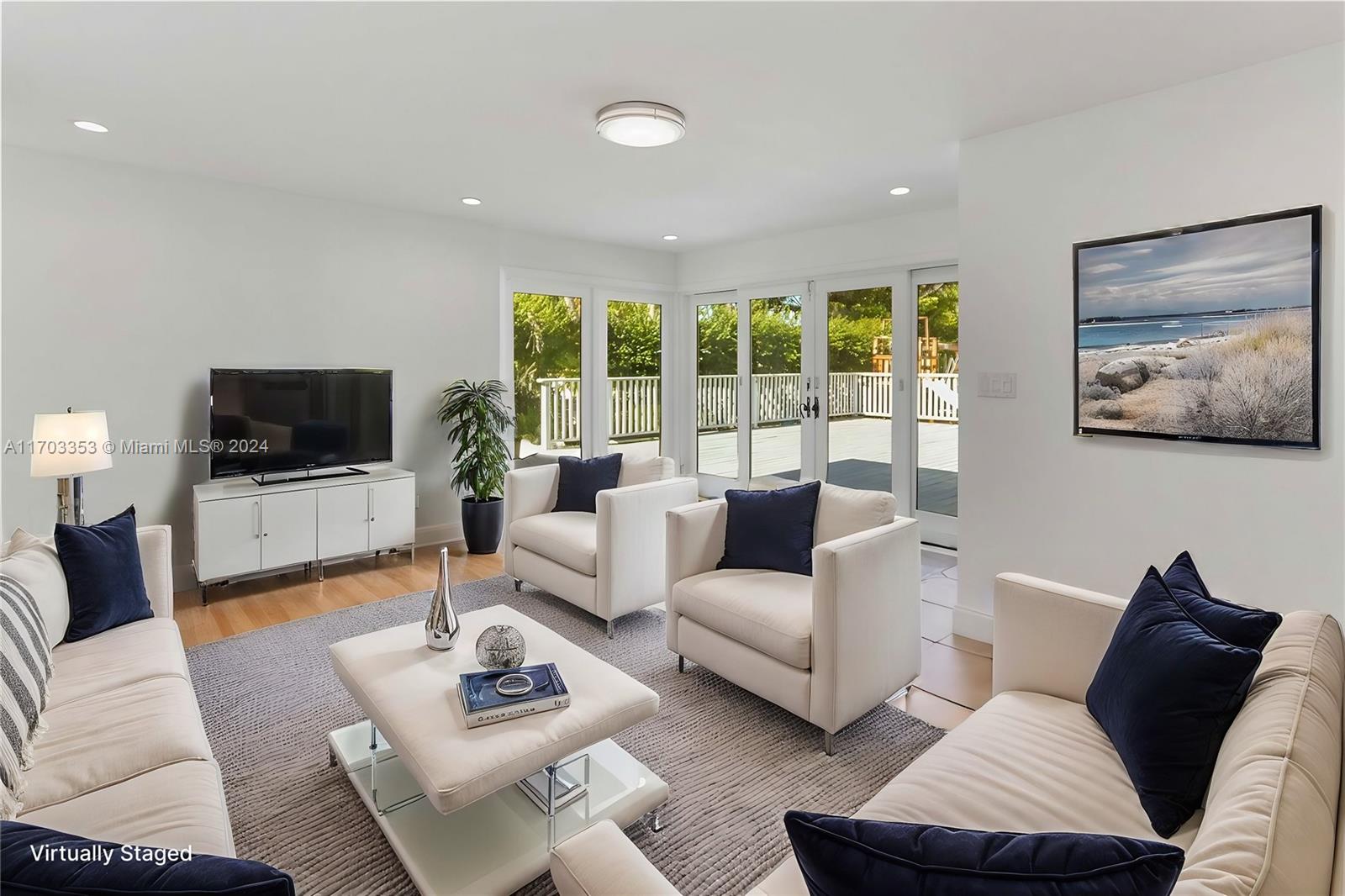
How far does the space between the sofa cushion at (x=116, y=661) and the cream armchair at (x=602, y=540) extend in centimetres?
169

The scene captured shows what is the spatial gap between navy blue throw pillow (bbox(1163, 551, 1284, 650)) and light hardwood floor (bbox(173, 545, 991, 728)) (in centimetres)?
121

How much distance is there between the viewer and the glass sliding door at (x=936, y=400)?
5.02 meters

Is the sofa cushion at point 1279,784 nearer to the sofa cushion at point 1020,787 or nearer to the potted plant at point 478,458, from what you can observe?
the sofa cushion at point 1020,787

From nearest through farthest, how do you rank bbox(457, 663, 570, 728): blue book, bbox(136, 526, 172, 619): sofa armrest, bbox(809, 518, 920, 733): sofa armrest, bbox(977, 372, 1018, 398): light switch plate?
bbox(457, 663, 570, 728): blue book < bbox(809, 518, 920, 733): sofa armrest < bbox(136, 526, 172, 619): sofa armrest < bbox(977, 372, 1018, 398): light switch plate

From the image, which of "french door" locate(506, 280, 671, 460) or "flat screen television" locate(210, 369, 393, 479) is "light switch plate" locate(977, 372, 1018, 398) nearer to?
"french door" locate(506, 280, 671, 460)

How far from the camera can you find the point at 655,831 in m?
1.99

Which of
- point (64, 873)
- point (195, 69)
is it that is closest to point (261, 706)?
point (64, 873)

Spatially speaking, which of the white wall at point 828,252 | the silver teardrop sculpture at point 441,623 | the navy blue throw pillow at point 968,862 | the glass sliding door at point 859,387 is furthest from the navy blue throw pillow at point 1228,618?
the glass sliding door at point 859,387

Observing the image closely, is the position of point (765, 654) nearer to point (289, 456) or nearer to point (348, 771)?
point (348, 771)

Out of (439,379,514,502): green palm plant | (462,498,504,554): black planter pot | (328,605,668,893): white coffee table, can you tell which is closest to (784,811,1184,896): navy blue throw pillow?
(328,605,668,893): white coffee table

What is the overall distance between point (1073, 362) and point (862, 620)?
1.60m

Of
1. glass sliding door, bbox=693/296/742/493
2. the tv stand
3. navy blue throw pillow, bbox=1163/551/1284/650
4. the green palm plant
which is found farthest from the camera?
glass sliding door, bbox=693/296/742/493

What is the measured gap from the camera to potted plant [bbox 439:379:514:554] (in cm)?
494

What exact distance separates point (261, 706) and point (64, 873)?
2242 mm
